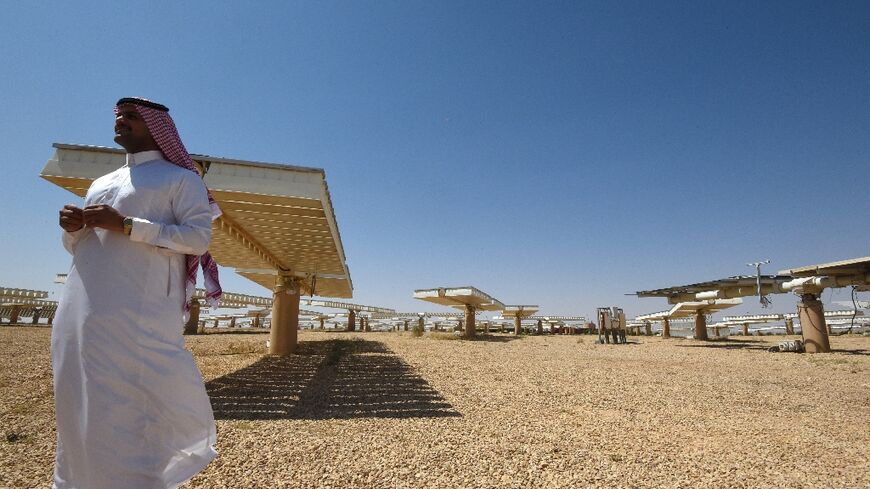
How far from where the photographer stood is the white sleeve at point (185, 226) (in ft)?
6.42

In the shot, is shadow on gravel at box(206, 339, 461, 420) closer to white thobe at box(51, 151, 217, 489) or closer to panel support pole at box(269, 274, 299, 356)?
panel support pole at box(269, 274, 299, 356)

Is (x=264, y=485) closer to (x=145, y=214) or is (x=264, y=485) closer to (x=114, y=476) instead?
(x=114, y=476)

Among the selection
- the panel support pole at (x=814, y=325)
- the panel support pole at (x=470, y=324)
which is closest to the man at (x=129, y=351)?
the panel support pole at (x=814, y=325)

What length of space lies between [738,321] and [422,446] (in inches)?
2241

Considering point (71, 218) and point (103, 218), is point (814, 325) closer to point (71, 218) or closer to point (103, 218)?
point (103, 218)

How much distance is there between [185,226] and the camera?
2.11 meters

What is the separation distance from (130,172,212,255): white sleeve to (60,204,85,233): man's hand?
31cm

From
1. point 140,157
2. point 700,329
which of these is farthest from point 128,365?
point 700,329

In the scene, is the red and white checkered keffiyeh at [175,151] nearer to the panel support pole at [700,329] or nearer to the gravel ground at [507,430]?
the gravel ground at [507,430]

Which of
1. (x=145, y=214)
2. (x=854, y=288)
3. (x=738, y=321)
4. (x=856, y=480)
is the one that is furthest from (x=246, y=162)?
(x=738, y=321)

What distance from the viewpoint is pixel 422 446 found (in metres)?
4.22

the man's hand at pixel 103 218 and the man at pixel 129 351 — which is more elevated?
the man's hand at pixel 103 218

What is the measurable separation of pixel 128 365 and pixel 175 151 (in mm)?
1381

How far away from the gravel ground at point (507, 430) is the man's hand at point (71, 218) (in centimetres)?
243
